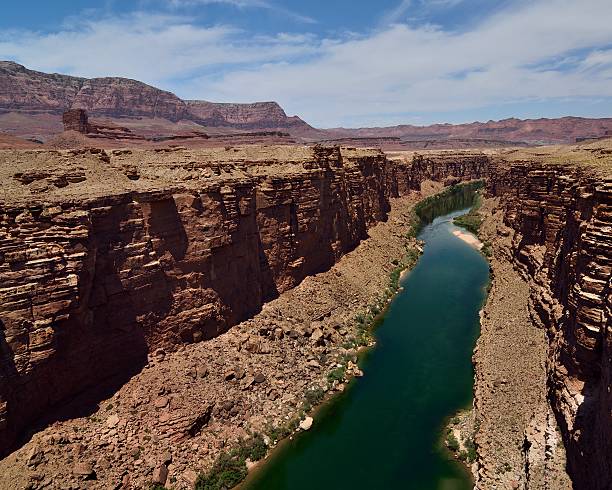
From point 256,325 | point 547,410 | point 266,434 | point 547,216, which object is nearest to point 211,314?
point 256,325

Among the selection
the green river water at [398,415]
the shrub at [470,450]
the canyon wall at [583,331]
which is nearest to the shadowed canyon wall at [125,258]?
the green river water at [398,415]

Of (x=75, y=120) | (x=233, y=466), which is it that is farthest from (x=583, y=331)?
(x=75, y=120)

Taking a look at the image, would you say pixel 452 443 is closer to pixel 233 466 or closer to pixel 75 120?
pixel 233 466

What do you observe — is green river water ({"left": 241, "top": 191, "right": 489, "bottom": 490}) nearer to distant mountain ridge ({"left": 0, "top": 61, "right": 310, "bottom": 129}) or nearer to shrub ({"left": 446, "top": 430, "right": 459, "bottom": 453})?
shrub ({"left": 446, "top": 430, "right": 459, "bottom": 453})

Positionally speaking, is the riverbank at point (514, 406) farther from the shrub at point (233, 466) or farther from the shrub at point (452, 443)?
the shrub at point (233, 466)

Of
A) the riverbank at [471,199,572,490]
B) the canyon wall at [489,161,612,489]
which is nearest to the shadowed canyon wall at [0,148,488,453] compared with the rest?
the riverbank at [471,199,572,490]

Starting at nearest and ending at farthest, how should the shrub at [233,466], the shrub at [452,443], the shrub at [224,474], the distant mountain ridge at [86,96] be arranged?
1. the shrub at [224,474]
2. the shrub at [233,466]
3. the shrub at [452,443]
4. the distant mountain ridge at [86,96]
